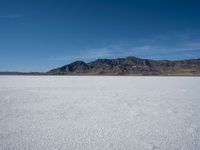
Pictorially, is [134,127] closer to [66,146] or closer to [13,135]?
[66,146]

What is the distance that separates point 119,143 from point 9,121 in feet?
9.84

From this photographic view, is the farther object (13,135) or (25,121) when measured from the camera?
(25,121)

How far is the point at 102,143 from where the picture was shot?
4.13 m

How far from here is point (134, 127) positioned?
519 centimetres

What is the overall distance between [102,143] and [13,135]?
182cm

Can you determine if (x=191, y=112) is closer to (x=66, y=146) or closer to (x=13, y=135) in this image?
(x=66, y=146)

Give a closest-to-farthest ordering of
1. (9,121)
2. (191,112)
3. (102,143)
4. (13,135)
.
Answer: (102,143) < (13,135) < (9,121) < (191,112)

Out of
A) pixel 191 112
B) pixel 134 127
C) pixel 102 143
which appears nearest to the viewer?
pixel 102 143

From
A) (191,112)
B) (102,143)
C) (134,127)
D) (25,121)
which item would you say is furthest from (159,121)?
(25,121)

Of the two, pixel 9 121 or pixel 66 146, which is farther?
pixel 9 121

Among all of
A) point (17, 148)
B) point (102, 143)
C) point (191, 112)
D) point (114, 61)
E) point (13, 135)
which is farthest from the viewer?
point (114, 61)

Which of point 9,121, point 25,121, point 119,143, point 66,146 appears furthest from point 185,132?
point 9,121

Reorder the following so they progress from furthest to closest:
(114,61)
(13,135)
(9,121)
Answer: (114,61) → (9,121) → (13,135)

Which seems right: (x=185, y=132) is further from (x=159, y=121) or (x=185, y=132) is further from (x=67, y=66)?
(x=67, y=66)
